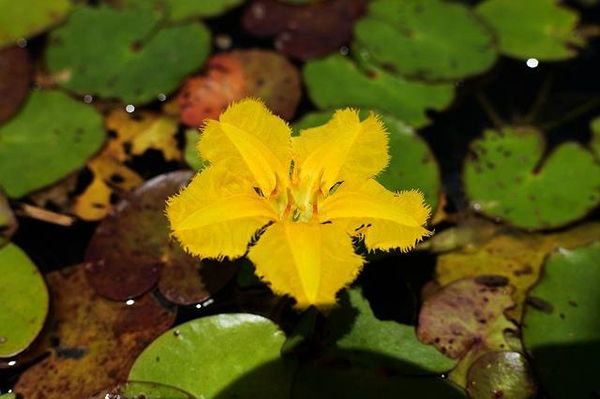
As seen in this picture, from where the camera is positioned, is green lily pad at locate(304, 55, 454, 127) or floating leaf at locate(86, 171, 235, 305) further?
green lily pad at locate(304, 55, 454, 127)

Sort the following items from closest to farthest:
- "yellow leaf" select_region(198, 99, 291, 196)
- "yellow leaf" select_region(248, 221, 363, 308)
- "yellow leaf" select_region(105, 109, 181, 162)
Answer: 1. "yellow leaf" select_region(248, 221, 363, 308)
2. "yellow leaf" select_region(198, 99, 291, 196)
3. "yellow leaf" select_region(105, 109, 181, 162)

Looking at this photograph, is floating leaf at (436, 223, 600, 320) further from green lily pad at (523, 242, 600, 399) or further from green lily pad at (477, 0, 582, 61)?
green lily pad at (477, 0, 582, 61)

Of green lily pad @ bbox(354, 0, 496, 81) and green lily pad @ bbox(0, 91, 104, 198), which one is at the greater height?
green lily pad @ bbox(354, 0, 496, 81)

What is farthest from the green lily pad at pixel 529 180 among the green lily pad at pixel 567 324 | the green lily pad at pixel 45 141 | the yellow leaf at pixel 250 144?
the green lily pad at pixel 45 141

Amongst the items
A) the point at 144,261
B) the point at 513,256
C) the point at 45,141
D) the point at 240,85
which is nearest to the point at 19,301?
the point at 144,261

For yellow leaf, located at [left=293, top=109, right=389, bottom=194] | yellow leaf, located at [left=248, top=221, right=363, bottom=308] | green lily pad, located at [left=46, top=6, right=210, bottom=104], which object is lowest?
green lily pad, located at [left=46, top=6, right=210, bottom=104]

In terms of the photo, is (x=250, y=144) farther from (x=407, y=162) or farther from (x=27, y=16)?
(x=27, y=16)

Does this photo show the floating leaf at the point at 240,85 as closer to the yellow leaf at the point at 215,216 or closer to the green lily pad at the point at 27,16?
the green lily pad at the point at 27,16

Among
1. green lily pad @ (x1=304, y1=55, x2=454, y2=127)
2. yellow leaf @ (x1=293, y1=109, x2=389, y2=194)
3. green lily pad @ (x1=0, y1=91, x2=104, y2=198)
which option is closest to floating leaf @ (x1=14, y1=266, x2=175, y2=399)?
green lily pad @ (x1=0, y1=91, x2=104, y2=198)
